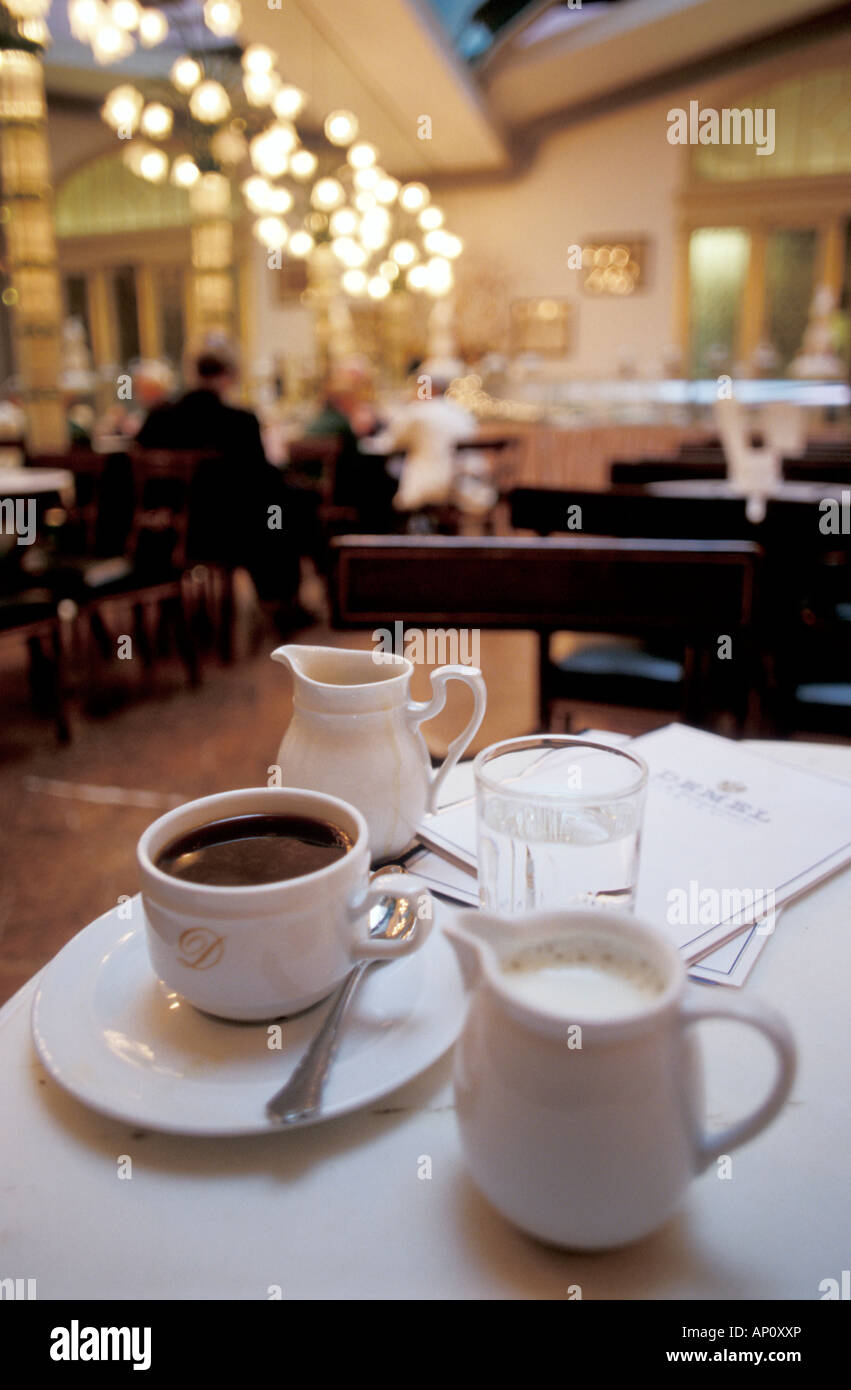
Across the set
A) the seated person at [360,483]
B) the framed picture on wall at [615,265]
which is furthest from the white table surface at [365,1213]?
the framed picture on wall at [615,265]

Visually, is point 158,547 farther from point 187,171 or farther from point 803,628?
point 187,171

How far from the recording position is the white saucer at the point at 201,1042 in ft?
1.62

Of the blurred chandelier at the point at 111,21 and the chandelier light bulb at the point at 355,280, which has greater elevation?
the blurred chandelier at the point at 111,21

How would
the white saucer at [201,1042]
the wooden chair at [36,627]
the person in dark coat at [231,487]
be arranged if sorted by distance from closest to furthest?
the white saucer at [201,1042] → the wooden chair at [36,627] → the person in dark coat at [231,487]

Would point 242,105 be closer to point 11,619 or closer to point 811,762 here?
point 11,619

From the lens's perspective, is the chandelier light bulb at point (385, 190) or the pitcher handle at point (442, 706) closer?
the pitcher handle at point (442, 706)

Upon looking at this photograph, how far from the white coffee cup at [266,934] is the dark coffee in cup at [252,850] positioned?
2 centimetres

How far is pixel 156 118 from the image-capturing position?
17.1 ft

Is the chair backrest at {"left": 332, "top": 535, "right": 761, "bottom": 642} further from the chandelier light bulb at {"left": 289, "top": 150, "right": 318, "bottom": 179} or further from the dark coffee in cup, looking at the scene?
the chandelier light bulb at {"left": 289, "top": 150, "right": 318, "bottom": 179}

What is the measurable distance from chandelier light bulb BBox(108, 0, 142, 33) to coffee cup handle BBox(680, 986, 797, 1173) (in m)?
5.62

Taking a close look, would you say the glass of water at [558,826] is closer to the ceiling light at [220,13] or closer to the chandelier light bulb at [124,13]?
the ceiling light at [220,13]

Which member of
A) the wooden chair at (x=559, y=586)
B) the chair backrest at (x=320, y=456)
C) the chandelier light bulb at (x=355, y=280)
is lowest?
the wooden chair at (x=559, y=586)

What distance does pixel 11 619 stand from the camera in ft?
10.00
